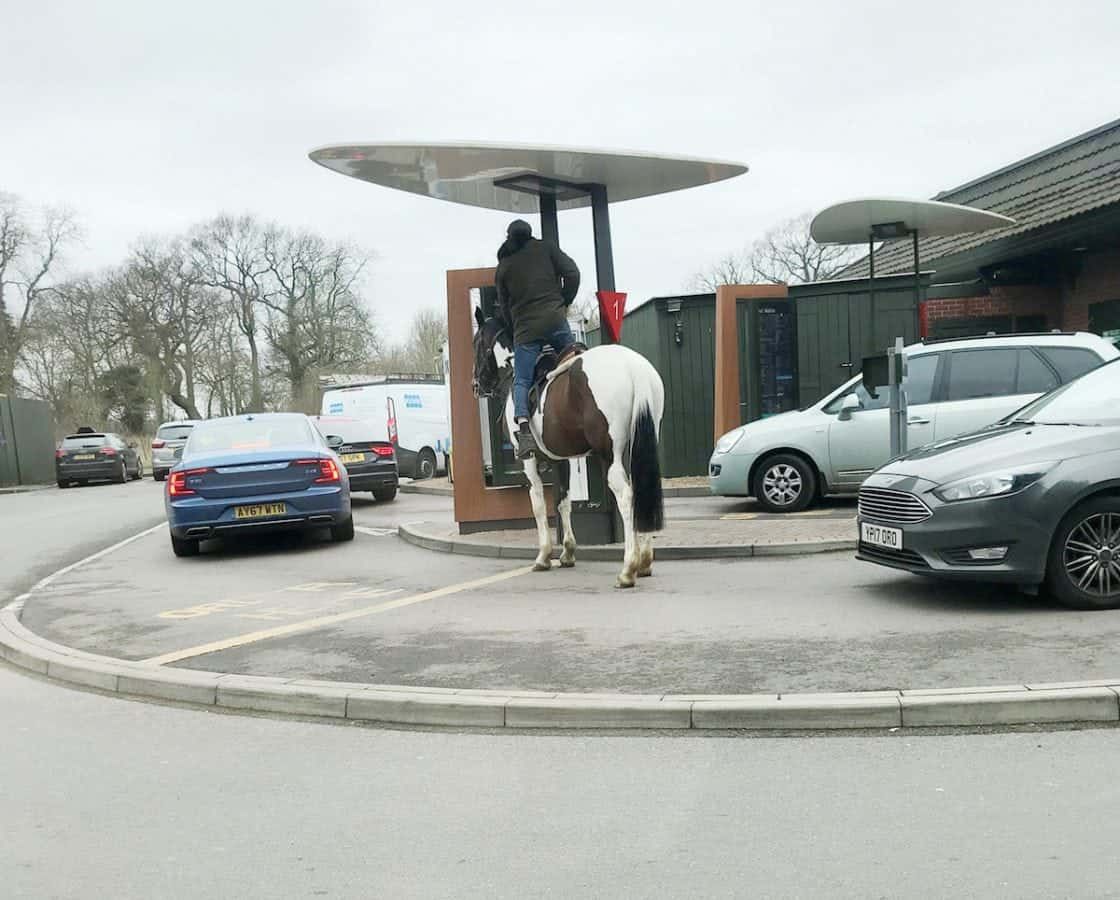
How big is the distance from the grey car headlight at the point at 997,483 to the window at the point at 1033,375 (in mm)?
5400

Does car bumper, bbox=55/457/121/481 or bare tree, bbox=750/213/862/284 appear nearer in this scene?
car bumper, bbox=55/457/121/481

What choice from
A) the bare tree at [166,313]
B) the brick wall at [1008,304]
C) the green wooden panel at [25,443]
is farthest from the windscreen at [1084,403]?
the bare tree at [166,313]

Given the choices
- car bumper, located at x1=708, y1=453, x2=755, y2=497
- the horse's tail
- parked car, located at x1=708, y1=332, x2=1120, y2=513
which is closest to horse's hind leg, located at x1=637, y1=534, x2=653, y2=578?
the horse's tail

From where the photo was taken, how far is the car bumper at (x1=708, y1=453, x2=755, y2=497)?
1336 centimetres

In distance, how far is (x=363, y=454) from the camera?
62.7 feet

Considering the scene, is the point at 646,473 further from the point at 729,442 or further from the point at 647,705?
the point at 729,442

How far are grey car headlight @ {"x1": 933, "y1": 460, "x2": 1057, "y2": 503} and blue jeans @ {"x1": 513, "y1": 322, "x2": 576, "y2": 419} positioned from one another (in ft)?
12.0

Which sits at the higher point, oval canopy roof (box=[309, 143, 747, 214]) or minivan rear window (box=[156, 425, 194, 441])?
oval canopy roof (box=[309, 143, 747, 214])

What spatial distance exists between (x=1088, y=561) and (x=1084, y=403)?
1264mm

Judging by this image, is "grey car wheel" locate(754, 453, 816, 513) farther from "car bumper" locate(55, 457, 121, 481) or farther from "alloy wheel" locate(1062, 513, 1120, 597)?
"car bumper" locate(55, 457, 121, 481)

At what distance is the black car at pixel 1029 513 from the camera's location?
683 cm

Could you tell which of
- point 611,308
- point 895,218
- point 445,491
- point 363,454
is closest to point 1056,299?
point 895,218

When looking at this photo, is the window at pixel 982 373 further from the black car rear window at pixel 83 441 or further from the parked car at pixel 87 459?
the black car rear window at pixel 83 441

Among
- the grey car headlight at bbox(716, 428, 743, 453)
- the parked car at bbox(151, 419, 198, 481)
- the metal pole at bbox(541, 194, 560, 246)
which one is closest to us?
the metal pole at bbox(541, 194, 560, 246)
